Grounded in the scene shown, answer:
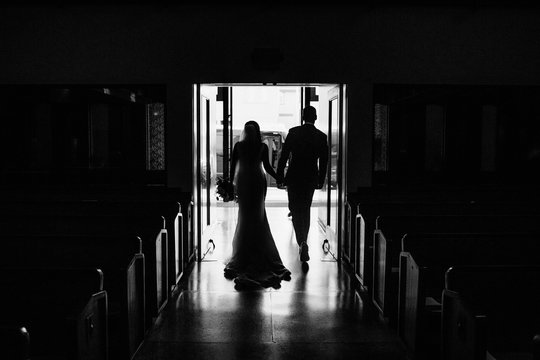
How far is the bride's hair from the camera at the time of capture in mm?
5422

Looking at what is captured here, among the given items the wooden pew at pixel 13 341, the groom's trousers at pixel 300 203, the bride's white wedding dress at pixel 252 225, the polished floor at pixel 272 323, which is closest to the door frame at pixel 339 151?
the groom's trousers at pixel 300 203

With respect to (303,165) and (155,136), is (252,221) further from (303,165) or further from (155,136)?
(155,136)

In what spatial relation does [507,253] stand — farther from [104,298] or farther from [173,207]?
[173,207]

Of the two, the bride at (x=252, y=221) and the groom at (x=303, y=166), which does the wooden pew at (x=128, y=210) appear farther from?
the groom at (x=303, y=166)

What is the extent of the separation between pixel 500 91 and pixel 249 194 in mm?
3276

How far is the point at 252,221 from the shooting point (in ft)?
18.2

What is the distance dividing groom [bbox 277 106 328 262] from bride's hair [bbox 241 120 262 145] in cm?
60

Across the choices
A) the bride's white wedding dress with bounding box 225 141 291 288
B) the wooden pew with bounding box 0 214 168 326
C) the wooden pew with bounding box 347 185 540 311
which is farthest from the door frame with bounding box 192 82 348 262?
the wooden pew with bounding box 0 214 168 326

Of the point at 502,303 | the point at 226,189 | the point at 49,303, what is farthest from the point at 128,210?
the point at 502,303

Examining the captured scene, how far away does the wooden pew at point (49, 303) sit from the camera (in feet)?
8.68

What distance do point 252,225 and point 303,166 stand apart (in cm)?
91

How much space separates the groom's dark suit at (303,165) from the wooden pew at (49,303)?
325 cm

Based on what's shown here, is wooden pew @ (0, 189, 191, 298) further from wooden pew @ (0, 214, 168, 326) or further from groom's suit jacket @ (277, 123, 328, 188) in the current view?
groom's suit jacket @ (277, 123, 328, 188)

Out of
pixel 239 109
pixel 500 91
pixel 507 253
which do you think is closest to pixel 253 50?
pixel 500 91
